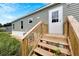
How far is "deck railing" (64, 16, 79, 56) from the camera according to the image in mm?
2513

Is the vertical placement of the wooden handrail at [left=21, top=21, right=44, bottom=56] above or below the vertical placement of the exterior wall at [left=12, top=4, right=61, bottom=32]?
below

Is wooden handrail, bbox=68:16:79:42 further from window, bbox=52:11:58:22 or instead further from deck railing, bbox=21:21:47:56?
deck railing, bbox=21:21:47:56

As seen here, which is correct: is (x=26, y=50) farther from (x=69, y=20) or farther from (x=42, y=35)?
(x=69, y=20)

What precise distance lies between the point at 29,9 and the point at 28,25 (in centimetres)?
25

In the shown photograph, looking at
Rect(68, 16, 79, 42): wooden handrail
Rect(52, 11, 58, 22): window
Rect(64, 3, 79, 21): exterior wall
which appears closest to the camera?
Rect(68, 16, 79, 42): wooden handrail

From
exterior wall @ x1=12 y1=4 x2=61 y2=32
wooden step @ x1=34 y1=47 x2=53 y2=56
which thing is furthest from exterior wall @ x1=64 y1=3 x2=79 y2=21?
wooden step @ x1=34 y1=47 x2=53 y2=56

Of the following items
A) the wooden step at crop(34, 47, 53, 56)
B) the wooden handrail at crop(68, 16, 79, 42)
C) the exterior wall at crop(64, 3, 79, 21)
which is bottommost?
the wooden step at crop(34, 47, 53, 56)

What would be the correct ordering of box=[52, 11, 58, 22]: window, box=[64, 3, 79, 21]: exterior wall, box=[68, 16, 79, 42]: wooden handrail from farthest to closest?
box=[52, 11, 58, 22]: window
box=[64, 3, 79, 21]: exterior wall
box=[68, 16, 79, 42]: wooden handrail

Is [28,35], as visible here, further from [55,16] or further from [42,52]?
[55,16]

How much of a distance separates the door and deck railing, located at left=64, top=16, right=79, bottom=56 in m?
0.09

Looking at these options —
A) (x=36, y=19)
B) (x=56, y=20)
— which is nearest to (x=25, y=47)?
(x=36, y=19)

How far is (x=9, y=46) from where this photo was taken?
2752 mm

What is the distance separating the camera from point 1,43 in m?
2.81

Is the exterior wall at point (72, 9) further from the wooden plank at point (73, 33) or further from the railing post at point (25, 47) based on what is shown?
the railing post at point (25, 47)
